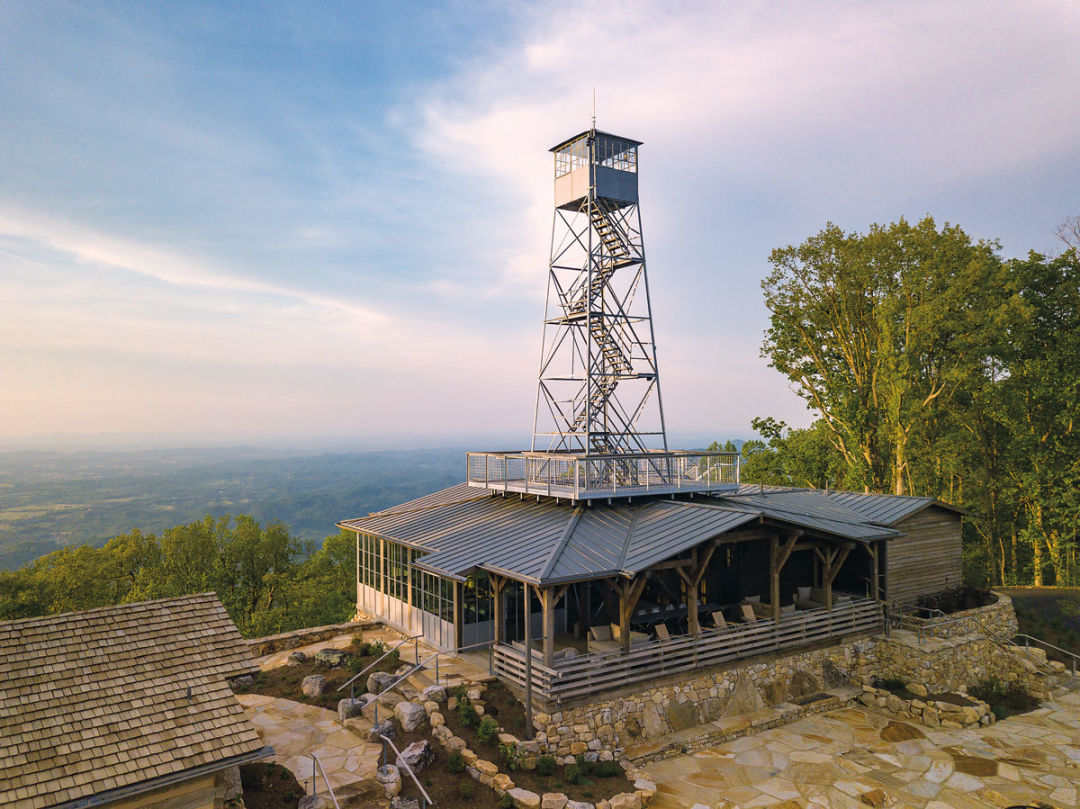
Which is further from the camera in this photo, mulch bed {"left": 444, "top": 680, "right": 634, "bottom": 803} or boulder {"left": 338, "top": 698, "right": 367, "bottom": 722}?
boulder {"left": 338, "top": 698, "right": 367, "bottom": 722}

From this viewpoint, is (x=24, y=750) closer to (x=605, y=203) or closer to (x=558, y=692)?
(x=558, y=692)

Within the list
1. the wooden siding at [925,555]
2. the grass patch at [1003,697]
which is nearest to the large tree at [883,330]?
the wooden siding at [925,555]

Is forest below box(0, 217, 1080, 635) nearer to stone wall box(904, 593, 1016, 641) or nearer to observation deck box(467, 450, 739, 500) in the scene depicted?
stone wall box(904, 593, 1016, 641)

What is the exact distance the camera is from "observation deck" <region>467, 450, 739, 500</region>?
17.2 meters

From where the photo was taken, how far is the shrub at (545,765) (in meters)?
11.7

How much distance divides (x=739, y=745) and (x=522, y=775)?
5.26m

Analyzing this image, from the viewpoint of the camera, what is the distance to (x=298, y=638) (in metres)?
19.5

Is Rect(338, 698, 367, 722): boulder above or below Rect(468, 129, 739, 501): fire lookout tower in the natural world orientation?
below

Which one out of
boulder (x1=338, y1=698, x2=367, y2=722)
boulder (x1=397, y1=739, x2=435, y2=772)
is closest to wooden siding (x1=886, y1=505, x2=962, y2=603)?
boulder (x1=397, y1=739, x2=435, y2=772)

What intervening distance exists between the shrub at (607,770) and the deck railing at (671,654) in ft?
4.32

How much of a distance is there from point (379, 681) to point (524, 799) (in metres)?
5.54

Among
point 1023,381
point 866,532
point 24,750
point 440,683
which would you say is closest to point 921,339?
point 1023,381

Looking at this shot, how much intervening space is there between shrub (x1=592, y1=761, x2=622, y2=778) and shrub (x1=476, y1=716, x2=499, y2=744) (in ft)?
6.76

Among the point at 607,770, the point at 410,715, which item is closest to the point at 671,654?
the point at 607,770
